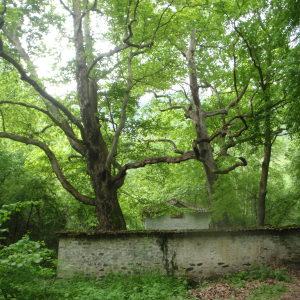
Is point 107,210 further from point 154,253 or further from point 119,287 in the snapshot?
point 119,287

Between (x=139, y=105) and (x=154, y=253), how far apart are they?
5.90 m

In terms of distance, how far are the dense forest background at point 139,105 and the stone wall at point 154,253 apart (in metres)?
1.53

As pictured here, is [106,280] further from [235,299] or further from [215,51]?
[215,51]

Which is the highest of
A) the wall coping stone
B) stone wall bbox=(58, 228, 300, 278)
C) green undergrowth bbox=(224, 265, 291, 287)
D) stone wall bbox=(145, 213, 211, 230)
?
stone wall bbox=(145, 213, 211, 230)

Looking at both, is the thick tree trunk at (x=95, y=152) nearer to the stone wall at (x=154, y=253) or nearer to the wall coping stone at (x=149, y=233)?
the wall coping stone at (x=149, y=233)

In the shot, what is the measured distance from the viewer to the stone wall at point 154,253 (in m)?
10.6

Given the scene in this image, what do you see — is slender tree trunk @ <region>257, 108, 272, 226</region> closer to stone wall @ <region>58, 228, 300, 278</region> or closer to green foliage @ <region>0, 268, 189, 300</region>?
stone wall @ <region>58, 228, 300, 278</region>

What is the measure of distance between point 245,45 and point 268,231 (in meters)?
6.53

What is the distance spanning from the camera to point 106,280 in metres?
10.3

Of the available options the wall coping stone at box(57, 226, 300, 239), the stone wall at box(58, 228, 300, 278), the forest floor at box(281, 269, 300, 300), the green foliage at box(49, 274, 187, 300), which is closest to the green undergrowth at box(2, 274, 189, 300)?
the green foliage at box(49, 274, 187, 300)

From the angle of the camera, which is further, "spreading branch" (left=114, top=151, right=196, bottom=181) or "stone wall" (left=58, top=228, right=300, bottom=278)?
"spreading branch" (left=114, top=151, right=196, bottom=181)

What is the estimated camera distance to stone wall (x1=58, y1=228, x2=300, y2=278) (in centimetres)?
1062

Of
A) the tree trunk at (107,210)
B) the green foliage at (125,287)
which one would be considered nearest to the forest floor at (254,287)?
the green foliage at (125,287)

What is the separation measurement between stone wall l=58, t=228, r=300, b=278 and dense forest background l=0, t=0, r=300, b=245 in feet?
5.03
